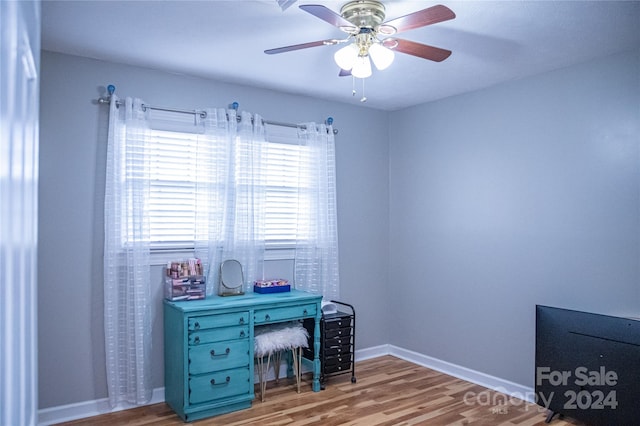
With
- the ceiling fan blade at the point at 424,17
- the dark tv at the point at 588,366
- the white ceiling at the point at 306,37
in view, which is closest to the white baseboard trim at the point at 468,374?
the dark tv at the point at 588,366

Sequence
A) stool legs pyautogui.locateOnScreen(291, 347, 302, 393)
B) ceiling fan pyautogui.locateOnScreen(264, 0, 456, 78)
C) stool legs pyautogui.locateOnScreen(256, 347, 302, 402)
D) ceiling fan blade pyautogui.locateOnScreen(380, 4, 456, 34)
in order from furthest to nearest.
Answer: stool legs pyautogui.locateOnScreen(291, 347, 302, 393)
stool legs pyautogui.locateOnScreen(256, 347, 302, 402)
ceiling fan pyautogui.locateOnScreen(264, 0, 456, 78)
ceiling fan blade pyautogui.locateOnScreen(380, 4, 456, 34)

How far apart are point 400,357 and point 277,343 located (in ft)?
5.55

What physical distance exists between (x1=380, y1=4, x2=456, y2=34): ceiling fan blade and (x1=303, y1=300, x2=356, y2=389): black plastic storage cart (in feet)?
8.36

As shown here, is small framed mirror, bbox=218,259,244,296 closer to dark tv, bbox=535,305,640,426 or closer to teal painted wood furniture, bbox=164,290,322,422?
teal painted wood furniture, bbox=164,290,322,422

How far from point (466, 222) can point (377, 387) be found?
1.64 metres

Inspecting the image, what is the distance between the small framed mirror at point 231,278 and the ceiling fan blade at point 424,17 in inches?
90.5

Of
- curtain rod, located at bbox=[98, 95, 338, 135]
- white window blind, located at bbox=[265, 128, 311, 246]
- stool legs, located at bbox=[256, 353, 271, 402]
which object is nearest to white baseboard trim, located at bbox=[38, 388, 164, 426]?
stool legs, located at bbox=[256, 353, 271, 402]

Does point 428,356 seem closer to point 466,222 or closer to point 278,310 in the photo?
point 466,222

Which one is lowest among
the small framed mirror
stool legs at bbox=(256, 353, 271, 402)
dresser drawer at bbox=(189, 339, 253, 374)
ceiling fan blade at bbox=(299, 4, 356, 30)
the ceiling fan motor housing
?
stool legs at bbox=(256, 353, 271, 402)

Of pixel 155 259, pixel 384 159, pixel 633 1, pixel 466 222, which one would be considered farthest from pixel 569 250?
pixel 155 259

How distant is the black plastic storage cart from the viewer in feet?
13.0

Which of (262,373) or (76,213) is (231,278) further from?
(76,213)

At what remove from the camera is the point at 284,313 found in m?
3.72

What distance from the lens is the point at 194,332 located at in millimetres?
3268
